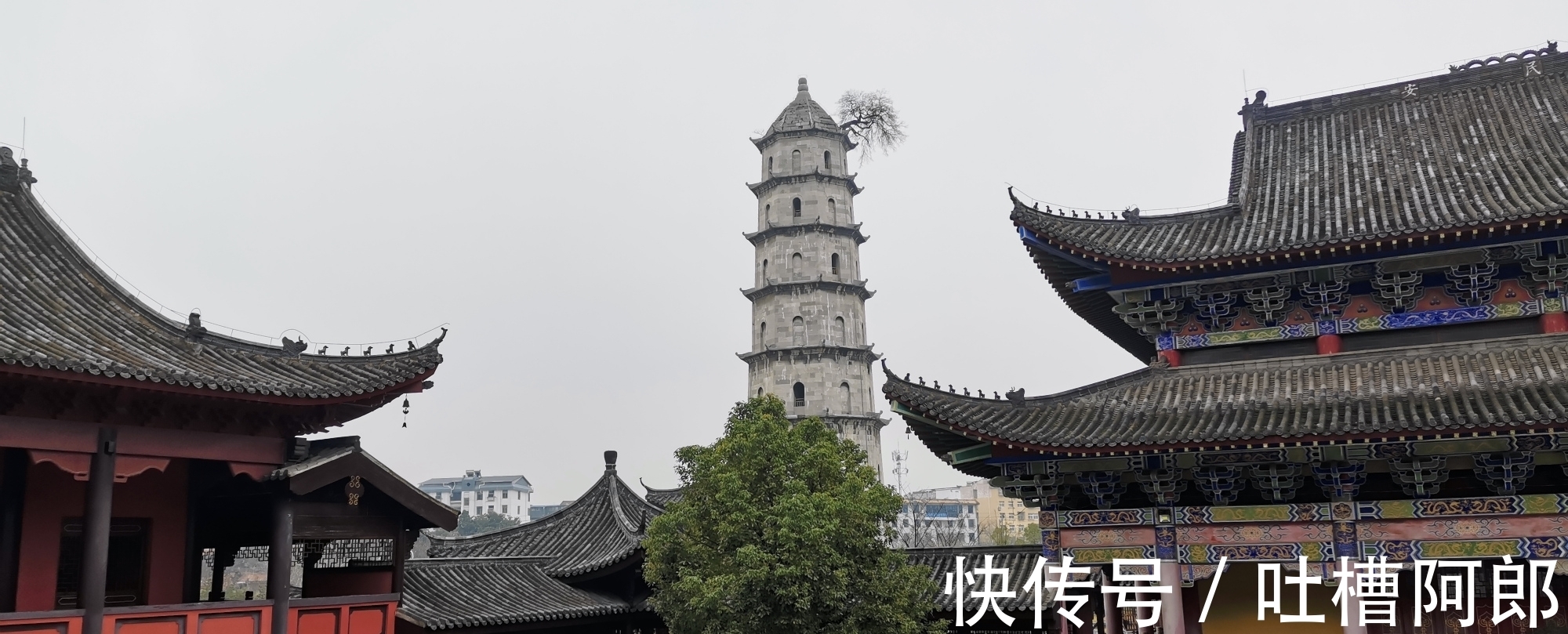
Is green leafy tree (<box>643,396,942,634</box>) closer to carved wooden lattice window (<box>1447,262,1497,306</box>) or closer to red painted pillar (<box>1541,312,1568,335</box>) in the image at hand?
carved wooden lattice window (<box>1447,262,1497,306</box>)

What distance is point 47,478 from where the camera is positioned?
46.1 feet

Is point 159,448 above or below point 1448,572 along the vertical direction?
above

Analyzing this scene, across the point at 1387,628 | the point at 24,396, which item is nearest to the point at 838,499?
the point at 1387,628

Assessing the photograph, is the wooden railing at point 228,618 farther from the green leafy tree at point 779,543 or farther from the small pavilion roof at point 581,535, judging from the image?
the small pavilion roof at point 581,535

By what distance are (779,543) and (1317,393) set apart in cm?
733

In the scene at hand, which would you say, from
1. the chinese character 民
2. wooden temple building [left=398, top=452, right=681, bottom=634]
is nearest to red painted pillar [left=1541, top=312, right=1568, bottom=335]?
the chinese character 民

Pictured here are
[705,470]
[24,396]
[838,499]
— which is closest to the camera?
[24,396]

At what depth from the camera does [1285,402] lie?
1452cm

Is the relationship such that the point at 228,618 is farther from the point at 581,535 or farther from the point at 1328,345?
the point at 1328,345

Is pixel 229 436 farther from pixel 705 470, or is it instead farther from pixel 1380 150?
pixel 1380 150

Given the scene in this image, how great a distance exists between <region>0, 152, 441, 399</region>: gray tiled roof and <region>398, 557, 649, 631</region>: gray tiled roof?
4350mm

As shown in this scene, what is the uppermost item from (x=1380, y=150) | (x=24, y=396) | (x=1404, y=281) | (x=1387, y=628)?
(x=1380, y=150)

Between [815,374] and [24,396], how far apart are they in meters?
42.1

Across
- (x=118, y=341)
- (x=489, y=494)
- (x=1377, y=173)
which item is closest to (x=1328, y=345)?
(x=1377, y=173)
